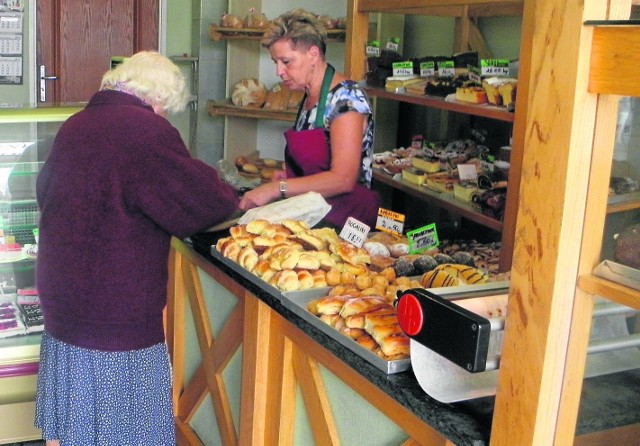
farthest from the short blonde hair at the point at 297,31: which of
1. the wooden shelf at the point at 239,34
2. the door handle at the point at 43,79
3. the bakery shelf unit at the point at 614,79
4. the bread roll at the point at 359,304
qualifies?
the door handle at the point at 43,79

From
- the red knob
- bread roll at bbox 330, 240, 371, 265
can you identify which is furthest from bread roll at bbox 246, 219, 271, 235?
the red knob

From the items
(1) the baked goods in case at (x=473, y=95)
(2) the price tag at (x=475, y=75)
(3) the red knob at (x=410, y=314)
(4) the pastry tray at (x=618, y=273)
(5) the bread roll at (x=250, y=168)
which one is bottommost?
(5) the bread roll at (x=250, y=168)

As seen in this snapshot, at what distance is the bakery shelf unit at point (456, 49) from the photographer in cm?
311

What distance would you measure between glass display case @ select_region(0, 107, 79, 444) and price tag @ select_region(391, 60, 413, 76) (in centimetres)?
174

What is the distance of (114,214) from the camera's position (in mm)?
2387

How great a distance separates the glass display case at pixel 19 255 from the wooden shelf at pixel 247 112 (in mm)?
2622

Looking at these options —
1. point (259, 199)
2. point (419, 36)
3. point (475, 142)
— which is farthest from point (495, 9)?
point (259, 199)

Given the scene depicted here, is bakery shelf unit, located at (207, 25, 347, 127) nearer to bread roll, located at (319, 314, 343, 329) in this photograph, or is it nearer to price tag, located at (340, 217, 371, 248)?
price tag, located at (340, 217, 371, 248)

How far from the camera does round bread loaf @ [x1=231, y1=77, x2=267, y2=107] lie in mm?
5777

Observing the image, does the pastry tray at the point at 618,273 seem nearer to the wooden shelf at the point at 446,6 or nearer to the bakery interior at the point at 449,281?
the bakery interior at the point at 449,281

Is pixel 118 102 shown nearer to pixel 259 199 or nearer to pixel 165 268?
pixel 165 268

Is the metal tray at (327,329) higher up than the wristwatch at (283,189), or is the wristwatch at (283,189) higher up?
the wristwatch at (283,189)

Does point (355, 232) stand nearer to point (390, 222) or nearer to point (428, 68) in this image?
point (390, 222)

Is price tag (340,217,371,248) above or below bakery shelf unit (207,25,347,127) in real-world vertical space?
below
